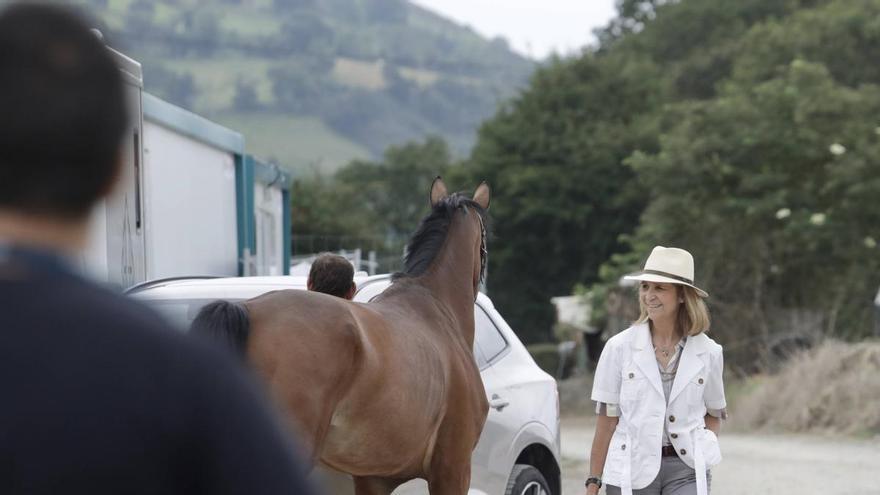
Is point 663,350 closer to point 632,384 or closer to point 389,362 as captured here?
point 632,384

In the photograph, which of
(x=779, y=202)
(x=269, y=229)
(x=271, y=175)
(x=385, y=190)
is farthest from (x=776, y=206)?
(x=385, y=190)

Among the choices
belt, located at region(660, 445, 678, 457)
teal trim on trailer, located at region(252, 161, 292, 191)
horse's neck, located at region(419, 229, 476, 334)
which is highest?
teal trim on trailer, located at region(252, 161, 292, 191)

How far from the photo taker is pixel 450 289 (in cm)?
633

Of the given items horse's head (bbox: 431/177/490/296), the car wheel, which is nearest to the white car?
the car wheel

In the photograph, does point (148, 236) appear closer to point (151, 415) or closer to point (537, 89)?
point (151, 415)

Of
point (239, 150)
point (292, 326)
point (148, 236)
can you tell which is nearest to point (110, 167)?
point (292, 326)

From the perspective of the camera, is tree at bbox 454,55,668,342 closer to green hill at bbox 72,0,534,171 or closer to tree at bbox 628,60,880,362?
tree at bbox 628,60,880,362

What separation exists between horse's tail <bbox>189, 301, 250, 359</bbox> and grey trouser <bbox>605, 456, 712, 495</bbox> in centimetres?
188

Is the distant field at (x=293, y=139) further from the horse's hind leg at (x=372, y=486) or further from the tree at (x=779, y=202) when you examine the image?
the horse's hind leg at (x=372, y=486)

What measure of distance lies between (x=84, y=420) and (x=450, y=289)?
15.8 ft

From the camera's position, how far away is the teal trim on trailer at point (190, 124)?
8367 mm

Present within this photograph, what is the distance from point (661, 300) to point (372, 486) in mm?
1437

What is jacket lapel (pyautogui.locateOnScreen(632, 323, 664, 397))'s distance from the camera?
5.59 meters

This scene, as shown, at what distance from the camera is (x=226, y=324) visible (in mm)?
4465
